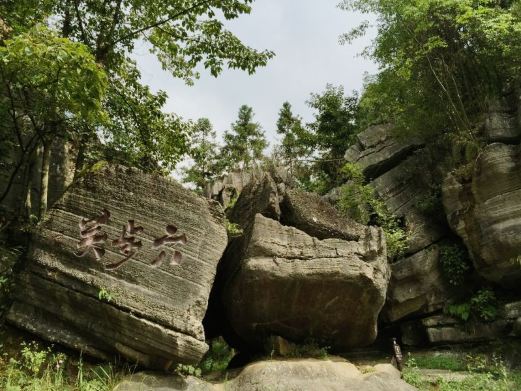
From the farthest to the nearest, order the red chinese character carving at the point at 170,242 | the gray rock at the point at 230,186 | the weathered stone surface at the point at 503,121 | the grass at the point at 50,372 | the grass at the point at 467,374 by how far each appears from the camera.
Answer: the gray rock at the point at 230,186, the weathered stone surface at the point at 503,121, the grass at the point at 467,374, the red chinese character carving at the point at 170,242, the grass at the point at 50,372

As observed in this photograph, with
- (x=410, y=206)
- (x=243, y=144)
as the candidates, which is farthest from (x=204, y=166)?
(x=410, y=206)

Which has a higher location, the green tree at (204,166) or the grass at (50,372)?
the green tree at (204,166)

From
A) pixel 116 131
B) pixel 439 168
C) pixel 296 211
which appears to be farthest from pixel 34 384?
pixel 439 168

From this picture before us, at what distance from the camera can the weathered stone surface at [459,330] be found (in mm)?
10289

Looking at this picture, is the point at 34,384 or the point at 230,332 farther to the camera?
the point at 230,332

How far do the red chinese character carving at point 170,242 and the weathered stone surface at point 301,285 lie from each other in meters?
1.17

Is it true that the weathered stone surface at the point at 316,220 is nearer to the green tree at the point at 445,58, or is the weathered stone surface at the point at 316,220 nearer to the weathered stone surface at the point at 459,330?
the weathered stone surface at the point at 459,330

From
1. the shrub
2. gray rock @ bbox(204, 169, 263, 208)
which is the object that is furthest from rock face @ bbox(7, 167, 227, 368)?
gray rock @ bbox(204, 169, 263, 208)

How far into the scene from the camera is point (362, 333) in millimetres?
8312

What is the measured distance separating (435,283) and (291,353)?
536 centimetres

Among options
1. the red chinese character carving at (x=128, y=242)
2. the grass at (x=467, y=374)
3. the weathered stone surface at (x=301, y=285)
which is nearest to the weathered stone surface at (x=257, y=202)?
the weathered stone surface at (x=301, y=285)

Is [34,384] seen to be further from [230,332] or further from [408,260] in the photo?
[408,260]

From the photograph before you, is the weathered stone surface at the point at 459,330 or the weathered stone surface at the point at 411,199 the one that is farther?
the weathered stone surface at the point at 411,199

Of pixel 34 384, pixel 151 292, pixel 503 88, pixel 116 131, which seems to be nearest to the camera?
pixel 34 384
